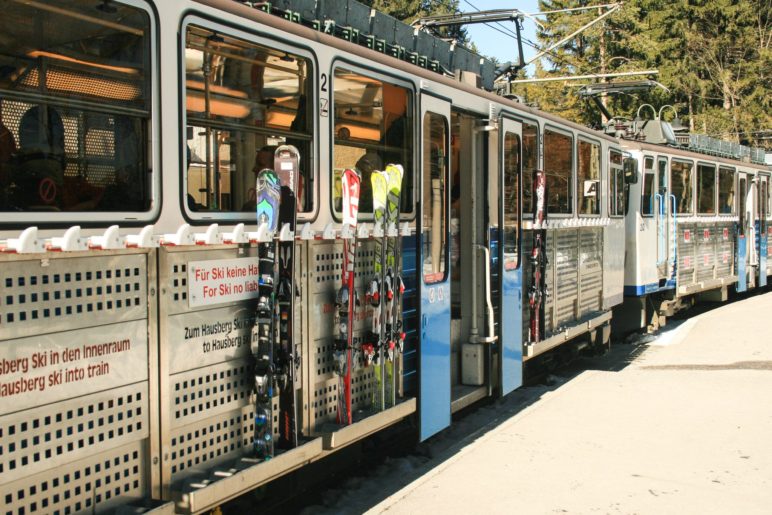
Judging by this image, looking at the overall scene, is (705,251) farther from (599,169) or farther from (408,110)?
(408,110)

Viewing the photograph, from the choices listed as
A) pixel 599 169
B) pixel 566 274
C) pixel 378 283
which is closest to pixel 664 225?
pixel 599 169

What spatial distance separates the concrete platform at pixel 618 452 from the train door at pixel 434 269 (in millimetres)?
527

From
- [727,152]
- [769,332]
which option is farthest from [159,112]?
[727,152]

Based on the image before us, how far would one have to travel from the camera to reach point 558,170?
9.97 meters

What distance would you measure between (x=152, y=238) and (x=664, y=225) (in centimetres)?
1271

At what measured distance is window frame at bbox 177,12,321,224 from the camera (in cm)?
399

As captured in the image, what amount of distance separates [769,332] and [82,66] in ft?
44.5

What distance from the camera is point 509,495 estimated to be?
20.4 feet

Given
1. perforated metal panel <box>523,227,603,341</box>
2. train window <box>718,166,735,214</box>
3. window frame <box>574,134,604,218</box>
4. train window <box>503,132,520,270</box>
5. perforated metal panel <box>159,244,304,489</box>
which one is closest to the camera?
perforated metal panel <box>159,244,304,489</box>

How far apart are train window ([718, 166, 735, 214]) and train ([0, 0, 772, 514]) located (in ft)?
40.8

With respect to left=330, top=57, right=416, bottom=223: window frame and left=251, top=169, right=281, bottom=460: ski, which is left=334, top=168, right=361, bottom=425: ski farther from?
left=251, top=169, right=281, bottom=460: ski

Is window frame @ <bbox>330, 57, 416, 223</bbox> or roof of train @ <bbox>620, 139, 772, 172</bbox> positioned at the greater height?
roof of train @ <bbox>620, 139, 772, 172</bbox>

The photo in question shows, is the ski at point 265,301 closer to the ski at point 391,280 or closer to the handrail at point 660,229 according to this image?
the ski at point 391,280

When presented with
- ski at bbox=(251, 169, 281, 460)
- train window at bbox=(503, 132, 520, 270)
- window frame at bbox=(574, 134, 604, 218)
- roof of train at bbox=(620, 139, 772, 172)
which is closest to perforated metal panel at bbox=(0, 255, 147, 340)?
ski at bbox=(251, 169, 281, 460)
